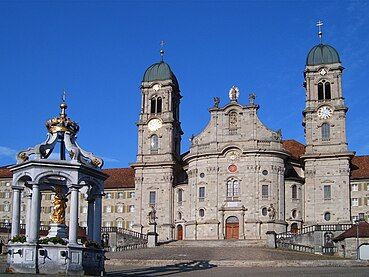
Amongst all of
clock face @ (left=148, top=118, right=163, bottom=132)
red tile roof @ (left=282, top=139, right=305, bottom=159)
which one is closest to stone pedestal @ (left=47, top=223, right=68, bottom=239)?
clock face @ (left=148, top=118, right=163, bottom=132)

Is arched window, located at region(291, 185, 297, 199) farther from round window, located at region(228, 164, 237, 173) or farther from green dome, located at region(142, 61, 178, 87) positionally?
green dome, located at region(142, 61, 178, 87)

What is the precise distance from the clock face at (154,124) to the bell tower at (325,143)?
61.7ft

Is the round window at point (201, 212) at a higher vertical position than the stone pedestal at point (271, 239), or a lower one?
higher

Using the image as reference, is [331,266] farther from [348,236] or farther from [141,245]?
[141,245]

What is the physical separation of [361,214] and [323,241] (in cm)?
1047

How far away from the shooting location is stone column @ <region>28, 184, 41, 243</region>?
3422 cm

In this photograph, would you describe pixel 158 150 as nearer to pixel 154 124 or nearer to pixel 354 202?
pixel 154 124

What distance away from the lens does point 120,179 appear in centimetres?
9231

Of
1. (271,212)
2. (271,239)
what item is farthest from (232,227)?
(271,239)

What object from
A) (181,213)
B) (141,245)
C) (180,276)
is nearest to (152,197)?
(181,213)

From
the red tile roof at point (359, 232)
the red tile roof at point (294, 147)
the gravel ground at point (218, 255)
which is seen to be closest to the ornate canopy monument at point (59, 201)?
the gravel ground at point (218, 255)

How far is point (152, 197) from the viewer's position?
83000mm

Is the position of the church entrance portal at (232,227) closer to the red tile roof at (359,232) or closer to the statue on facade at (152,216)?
the statue on facade at (152,216)

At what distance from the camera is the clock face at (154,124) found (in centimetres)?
8456
